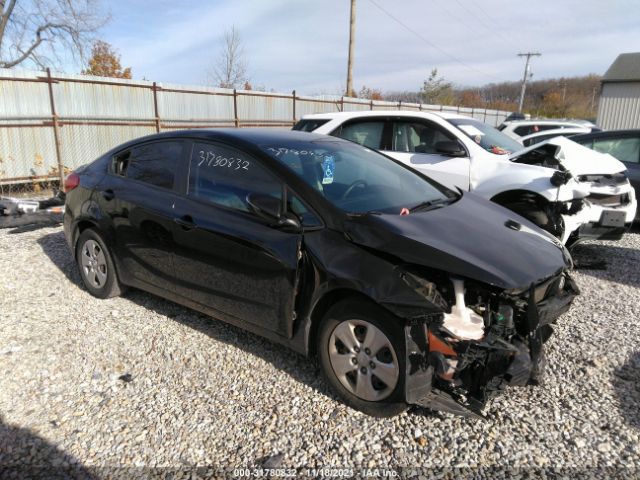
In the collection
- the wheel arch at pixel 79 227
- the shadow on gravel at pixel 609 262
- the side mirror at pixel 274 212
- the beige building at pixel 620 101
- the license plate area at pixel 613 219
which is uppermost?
the beige building at pixel 620 101

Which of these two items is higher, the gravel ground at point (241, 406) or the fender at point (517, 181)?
the fender at point (517, 181)

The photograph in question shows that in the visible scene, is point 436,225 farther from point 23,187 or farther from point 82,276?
point 23,187

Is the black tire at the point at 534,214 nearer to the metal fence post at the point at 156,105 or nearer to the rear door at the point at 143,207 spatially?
the rear door at the point at 143,207

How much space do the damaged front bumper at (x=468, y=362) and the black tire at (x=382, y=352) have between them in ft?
0.26

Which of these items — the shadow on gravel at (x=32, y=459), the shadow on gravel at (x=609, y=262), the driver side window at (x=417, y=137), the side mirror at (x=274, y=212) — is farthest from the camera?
the driver side window at (x=417, y=137)

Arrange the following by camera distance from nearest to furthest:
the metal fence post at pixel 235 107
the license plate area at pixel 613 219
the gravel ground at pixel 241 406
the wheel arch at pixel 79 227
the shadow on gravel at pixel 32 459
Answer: the shadow on gravel at pixel 32 459
the gravel ground at pixel 241 406
the wheel arch at pixel 79 227
the license plate area at pixel 613 219
the metal fence post at pixel 235 107

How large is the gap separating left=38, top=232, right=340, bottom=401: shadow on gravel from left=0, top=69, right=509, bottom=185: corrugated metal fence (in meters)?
7.04

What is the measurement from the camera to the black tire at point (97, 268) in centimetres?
437

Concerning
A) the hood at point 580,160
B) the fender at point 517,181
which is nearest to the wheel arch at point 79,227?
the fender at point 517,181

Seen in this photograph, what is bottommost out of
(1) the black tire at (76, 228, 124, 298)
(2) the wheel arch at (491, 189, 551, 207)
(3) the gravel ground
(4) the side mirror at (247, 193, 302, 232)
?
(3) the gravel ground

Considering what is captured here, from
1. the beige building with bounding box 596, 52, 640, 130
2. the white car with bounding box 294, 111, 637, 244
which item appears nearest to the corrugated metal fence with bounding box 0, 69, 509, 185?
the white car with bounding box 294, 111, 637, 244

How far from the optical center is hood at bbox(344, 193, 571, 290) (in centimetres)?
260

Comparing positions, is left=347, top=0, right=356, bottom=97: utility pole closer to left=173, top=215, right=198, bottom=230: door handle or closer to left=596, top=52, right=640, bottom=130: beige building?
left=596, top=52, right=640, bottom=130: beige building

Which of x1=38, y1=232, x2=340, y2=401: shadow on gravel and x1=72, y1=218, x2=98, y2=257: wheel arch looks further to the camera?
x1=72, y1=218, x2=98, y2=257: wheel arch
